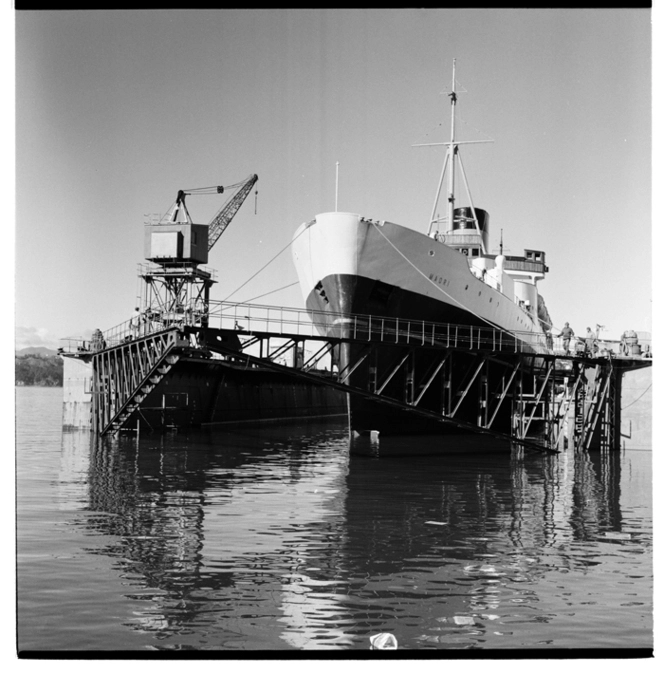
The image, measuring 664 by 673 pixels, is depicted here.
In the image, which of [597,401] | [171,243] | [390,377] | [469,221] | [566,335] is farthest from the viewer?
[171,243]

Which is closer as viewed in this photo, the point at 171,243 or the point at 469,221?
the point at 469,221

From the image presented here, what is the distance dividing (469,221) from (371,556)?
41.5m

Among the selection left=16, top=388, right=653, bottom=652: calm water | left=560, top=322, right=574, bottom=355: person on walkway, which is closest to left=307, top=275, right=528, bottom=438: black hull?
left=560, top=322, right=574, bottom=355: person on walkway

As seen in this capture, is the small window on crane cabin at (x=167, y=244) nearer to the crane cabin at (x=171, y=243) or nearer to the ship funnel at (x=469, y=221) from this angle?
the crane cabin at (x=171, y=243)

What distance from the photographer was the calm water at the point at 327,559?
1107 centimetres

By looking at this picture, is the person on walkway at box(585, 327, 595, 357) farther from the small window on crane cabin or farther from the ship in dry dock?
the small window on crane cabin

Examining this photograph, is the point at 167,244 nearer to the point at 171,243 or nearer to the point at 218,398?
the point at 171,243

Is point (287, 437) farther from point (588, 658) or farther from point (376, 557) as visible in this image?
point (588, 658)

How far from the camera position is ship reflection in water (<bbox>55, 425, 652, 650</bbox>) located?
1116cm

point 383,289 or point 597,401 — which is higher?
point 383,289

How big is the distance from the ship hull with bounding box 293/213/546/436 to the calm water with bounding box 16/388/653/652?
9.67 meters

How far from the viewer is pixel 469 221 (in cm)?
5366

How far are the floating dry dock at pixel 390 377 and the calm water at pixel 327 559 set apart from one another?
18.0ft

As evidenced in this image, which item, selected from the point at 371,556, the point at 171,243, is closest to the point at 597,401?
the point at 371,556
